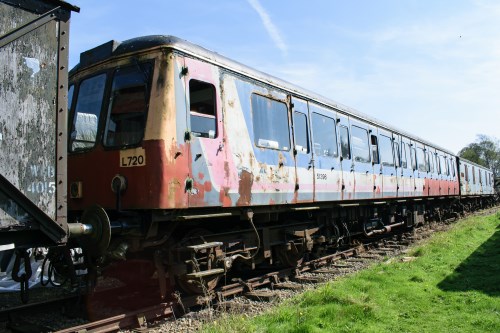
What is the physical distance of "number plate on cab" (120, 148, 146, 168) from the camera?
5.35m

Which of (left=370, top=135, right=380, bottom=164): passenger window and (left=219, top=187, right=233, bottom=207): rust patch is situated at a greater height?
(left=370, top=135, right=380, bottom=164): passenger window

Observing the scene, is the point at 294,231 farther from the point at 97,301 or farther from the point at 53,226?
the point at 53,226

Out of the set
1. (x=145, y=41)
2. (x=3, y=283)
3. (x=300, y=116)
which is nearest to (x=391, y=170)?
(x=300, y=116)

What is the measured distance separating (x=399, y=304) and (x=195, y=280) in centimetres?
276

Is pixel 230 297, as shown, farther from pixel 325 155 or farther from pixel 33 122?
pixel 33 122

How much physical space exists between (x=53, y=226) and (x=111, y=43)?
3.11 m

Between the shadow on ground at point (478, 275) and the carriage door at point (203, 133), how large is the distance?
401 cm

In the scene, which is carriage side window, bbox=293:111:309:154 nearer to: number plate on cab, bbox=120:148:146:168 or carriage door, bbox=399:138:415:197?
number plate on cab, bbox=120:148:146:168

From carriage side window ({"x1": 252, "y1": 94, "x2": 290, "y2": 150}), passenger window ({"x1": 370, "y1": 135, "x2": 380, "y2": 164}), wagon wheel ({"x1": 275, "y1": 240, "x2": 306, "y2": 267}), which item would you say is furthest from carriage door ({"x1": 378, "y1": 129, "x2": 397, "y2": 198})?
carriage side window ({"x1": 252, "y1": 94, "x2": 290, "y2": 150})

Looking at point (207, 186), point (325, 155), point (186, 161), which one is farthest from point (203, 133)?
point (325, 155)

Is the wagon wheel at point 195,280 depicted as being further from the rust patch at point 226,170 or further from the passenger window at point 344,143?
the passenger window at point 344,143

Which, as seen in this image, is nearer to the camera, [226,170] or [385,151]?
[226,170]

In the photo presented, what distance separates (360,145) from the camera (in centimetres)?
1105

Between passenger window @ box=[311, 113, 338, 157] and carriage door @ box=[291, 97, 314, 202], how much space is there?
1.11 ft
